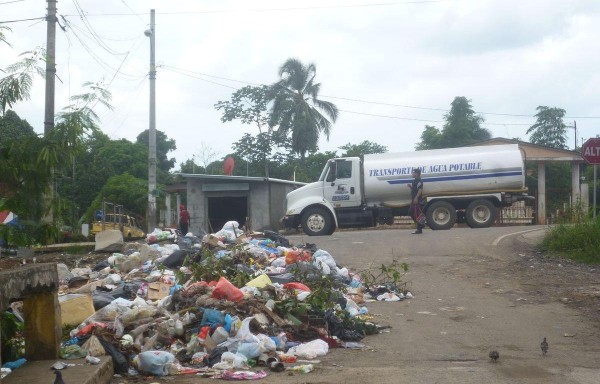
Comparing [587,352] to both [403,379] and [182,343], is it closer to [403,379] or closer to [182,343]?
[403,379]

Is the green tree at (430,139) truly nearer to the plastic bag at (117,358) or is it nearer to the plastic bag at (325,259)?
the plastic bag at (325,259)

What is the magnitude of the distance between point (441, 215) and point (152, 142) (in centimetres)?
1077

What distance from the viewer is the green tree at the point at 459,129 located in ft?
156

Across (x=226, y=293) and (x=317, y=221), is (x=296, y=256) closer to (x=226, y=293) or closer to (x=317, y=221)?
(x=226, y=293)

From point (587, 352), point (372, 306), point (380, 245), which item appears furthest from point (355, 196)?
point (587, 352)

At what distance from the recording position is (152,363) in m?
6.27

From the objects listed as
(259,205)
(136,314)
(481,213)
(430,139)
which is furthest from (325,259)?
(430,139)

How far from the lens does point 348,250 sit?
15.8 m

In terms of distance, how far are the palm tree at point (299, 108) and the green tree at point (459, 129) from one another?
7.77 m

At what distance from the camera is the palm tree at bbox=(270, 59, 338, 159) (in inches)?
1797

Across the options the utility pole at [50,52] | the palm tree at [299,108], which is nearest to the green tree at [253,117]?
the palm tree at [299,108]

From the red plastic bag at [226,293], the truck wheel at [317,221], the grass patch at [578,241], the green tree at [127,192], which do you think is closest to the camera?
the red plastic bag at [226,293]

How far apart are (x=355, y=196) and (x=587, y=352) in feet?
50.4

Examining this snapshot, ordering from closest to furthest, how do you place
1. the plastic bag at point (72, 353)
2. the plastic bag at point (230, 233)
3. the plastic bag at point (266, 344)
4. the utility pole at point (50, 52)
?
the plastic bag at point (72, 353), the plastic bag at point (266, 344), the plastic bag at point (230, 233), the utility pole at point (50, 52)
